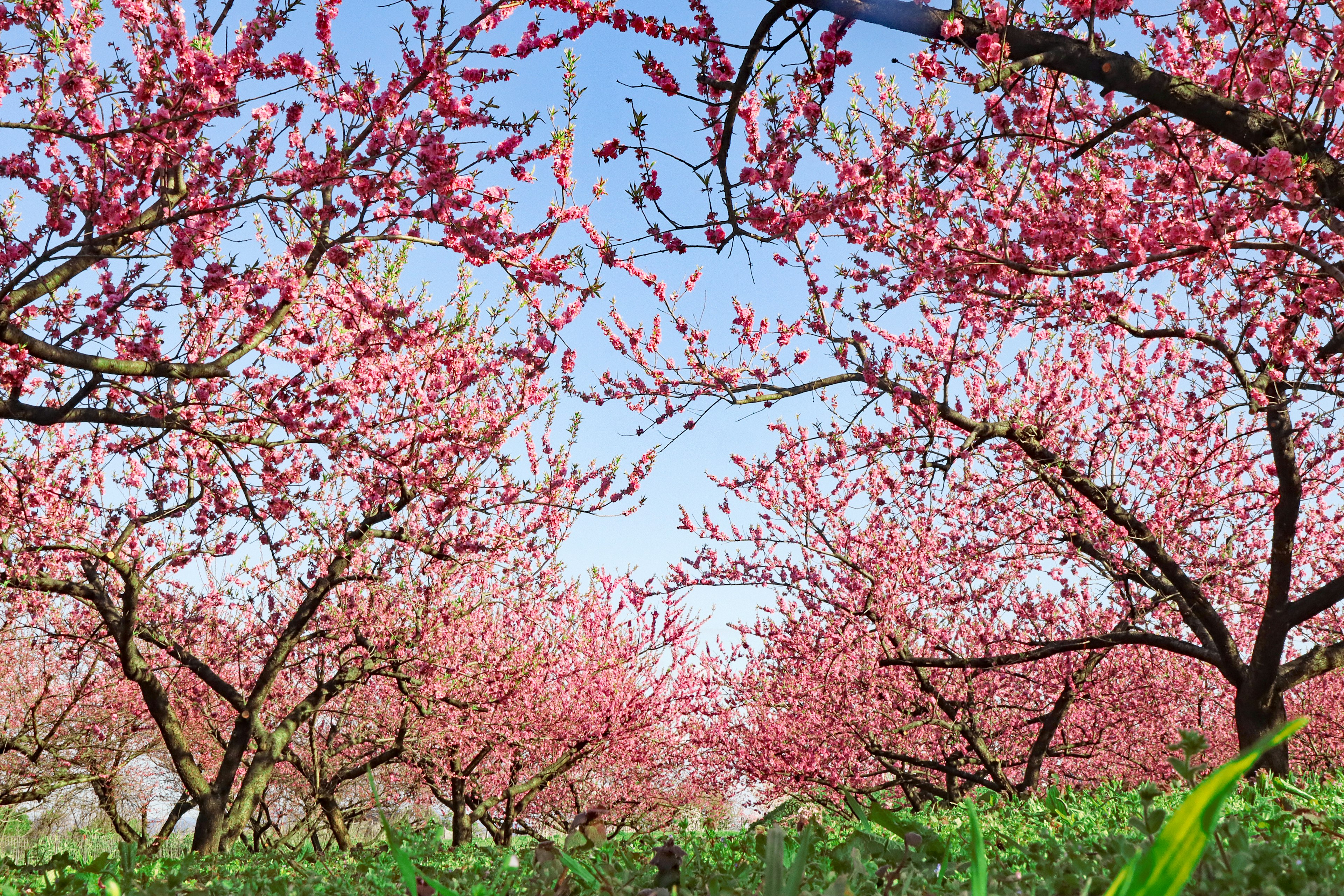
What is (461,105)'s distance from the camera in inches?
238

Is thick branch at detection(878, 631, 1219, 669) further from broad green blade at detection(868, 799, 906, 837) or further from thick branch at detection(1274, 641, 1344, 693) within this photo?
broad green blade at detection(868, 799, 906, 837)

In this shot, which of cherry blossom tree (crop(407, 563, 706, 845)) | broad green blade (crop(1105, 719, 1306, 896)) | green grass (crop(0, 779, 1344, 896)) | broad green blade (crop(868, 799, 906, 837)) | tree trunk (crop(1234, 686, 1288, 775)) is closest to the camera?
broad green blade (crop(1105, 719, 1306, 896))

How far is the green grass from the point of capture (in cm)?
124

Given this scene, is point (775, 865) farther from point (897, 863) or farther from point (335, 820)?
point (335, 820)

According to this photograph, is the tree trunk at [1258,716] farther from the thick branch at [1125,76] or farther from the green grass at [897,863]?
the green grass at [897,863]

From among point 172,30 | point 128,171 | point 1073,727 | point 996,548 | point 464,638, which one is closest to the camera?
point 172,30

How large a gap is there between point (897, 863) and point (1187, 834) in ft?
3.22

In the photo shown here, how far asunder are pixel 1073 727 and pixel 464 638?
11.2 meters

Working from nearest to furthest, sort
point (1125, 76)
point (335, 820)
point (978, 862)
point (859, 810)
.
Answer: point (978, 862) < point (859, 810) < point (1125, 76) < point (335, 820)

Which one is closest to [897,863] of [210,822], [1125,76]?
[1125,76]

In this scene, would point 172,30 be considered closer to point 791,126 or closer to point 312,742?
point 791,126

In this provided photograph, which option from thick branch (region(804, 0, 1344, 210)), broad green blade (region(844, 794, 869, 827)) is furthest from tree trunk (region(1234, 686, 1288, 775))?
broad green blade (region(844, 794, 869, 827))

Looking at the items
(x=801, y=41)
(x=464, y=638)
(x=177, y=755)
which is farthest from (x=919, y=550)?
(x=177, y=755)

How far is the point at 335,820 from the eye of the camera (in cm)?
1437
